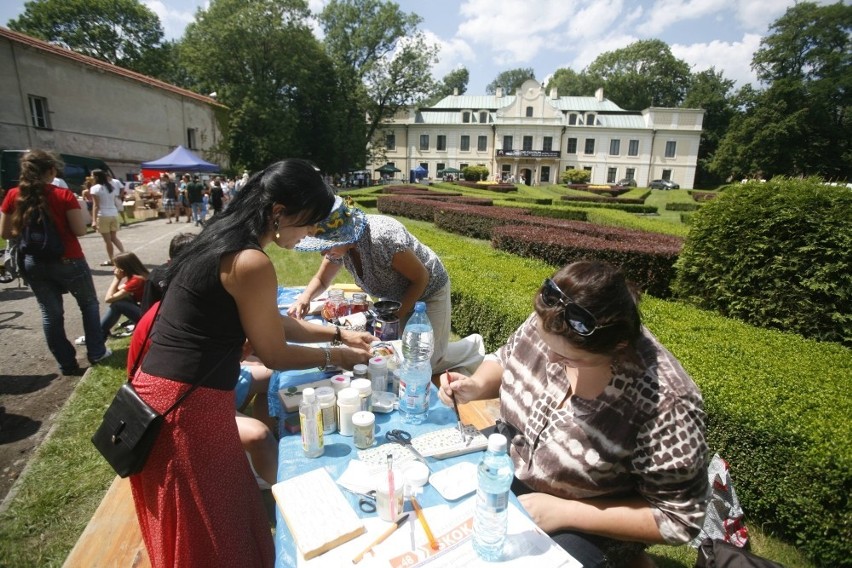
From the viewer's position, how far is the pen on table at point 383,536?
126 cm

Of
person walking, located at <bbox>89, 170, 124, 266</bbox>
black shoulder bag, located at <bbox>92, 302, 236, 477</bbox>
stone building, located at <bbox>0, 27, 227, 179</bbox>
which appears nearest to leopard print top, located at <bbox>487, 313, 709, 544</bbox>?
black shoulder bag, located at <bbox>92, 302, 236, 477</bbox>

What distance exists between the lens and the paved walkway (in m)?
3.18

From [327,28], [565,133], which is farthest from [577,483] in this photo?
[565,133]

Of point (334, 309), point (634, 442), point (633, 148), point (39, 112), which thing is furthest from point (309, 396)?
point (633, 148)

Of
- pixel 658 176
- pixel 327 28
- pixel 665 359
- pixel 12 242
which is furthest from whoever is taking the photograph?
pixel 658 176

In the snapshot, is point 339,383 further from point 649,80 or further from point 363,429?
point 649,80

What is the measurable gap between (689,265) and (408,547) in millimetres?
5180

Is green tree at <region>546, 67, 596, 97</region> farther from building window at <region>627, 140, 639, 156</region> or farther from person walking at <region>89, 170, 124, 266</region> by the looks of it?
person walking at <region>89, 170, 124, 266</region>

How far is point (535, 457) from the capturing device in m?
1.73

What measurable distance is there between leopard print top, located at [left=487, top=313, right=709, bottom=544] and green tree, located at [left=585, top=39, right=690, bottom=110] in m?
64.7

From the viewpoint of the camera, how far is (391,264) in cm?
288

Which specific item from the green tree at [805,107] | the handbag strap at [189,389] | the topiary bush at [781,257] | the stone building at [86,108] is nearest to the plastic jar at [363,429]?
the handbag strap at [189,389]

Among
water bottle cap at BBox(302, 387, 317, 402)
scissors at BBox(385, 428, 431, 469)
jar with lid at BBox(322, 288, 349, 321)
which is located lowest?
scissors at BBox(385, 428, 431, 469)

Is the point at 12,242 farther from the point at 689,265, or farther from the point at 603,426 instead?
the point at 689,265
